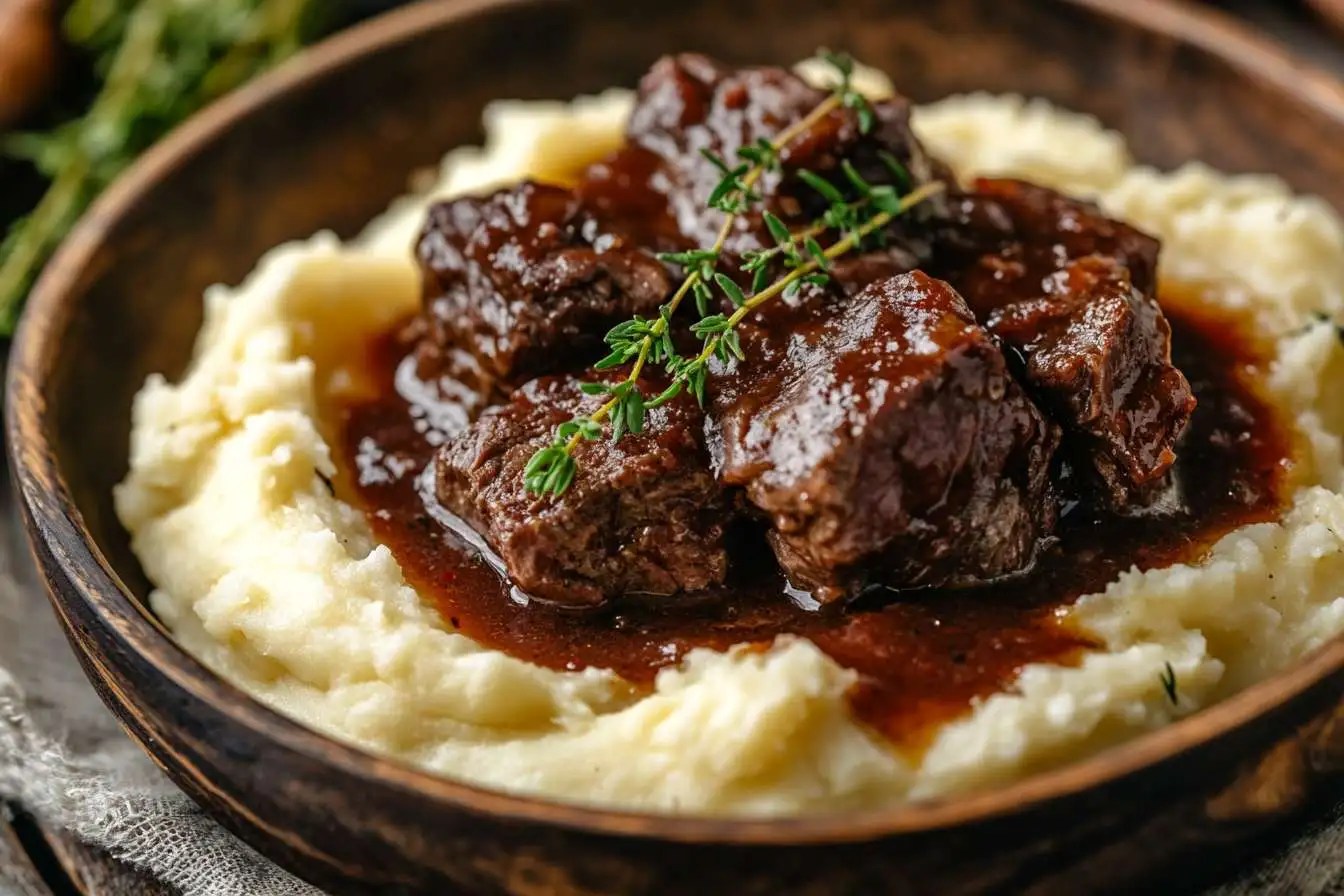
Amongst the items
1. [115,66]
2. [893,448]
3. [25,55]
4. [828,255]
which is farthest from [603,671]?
[25,55]

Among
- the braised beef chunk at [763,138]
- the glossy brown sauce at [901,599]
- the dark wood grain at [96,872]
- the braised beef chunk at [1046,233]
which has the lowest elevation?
the dark wood grain at [96,872]

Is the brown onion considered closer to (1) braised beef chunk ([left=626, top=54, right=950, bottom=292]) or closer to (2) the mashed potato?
(2) the mashed potato

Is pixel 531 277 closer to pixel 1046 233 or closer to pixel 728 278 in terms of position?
pixel 728 278

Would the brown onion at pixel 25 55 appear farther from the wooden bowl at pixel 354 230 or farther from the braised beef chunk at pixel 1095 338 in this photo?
the braised beef chunk at pixel 1095 338

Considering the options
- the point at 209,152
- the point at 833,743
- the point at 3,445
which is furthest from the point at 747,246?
the point at 3,445

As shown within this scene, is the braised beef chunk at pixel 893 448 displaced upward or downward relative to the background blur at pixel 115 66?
downward

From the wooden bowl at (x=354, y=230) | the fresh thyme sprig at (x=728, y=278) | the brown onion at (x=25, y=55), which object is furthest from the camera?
the brown onion at (x=25, y=55)

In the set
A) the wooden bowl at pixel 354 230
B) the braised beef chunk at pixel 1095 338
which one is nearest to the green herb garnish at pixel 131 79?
the wooden bowl at pixel 354 230

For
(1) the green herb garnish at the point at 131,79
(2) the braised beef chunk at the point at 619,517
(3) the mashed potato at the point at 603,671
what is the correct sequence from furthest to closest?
1. (1) the green herb garnish at the point at 131,79
2. (2) the braised beef chunk at the point at 619,517
3. (3) the mashed potato at the point at 603,671
